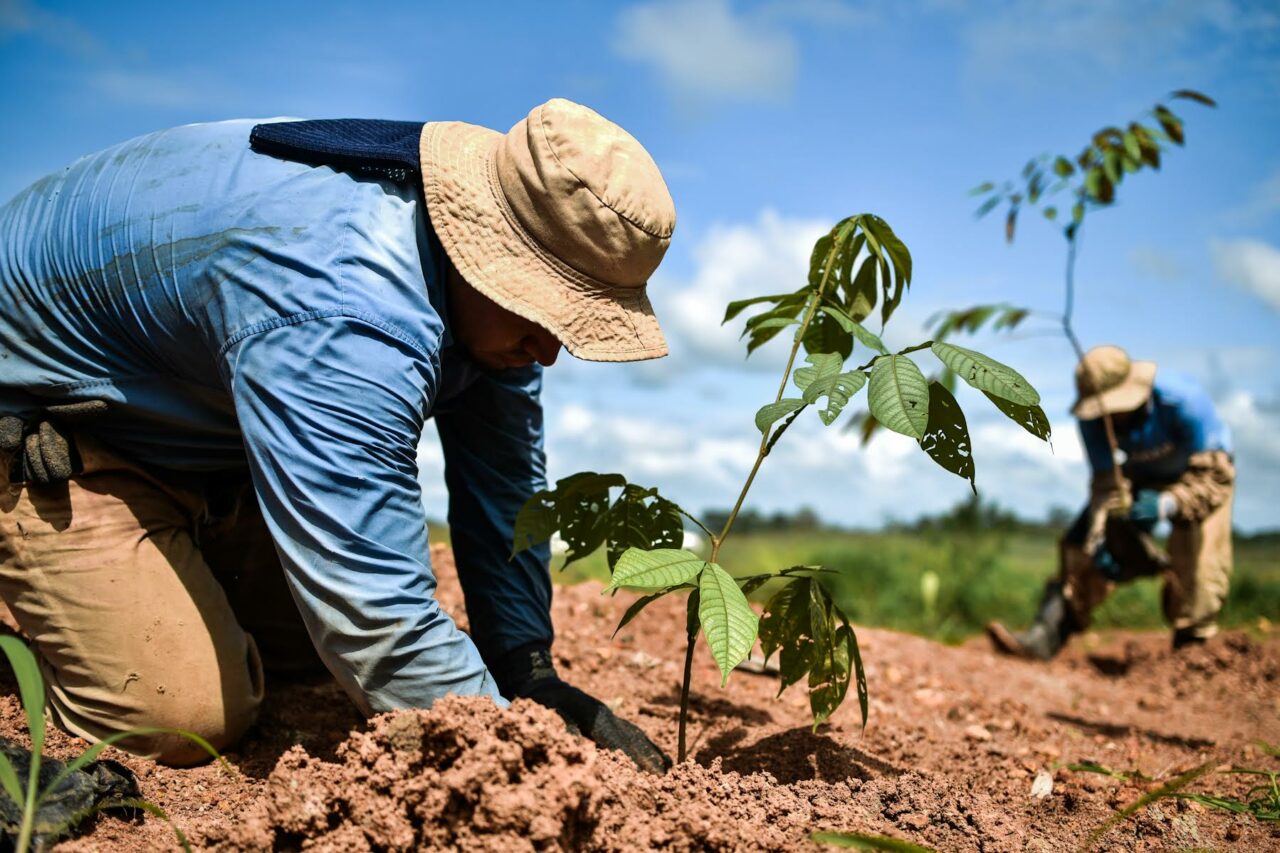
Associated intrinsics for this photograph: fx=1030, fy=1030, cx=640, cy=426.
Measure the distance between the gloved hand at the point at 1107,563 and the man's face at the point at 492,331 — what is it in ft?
15.8

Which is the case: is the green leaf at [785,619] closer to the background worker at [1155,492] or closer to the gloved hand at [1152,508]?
the background worker at [1155,492]

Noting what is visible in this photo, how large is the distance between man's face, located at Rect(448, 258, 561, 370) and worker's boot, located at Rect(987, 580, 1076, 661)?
15.6 ft

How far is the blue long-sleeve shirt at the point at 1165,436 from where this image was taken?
5699 millimetres

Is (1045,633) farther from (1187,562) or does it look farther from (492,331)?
(492,331)

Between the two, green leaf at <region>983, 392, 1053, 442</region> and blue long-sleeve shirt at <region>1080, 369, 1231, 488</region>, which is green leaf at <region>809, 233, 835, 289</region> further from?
blue long-sleeve shirt at <region>1080, 369, 1231, 488</region>

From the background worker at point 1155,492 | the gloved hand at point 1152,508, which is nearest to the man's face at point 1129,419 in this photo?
the background worker at point 1155,492

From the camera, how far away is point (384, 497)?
1735mm

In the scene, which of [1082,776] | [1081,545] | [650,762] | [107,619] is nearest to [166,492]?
[107,619]

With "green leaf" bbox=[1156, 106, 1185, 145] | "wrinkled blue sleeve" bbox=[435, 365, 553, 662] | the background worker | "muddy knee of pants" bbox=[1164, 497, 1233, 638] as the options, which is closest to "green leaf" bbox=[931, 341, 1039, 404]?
"wrinkled blue sleeve" bbox=[435, 365, 553, 662]

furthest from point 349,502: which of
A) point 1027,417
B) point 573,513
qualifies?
point 1027,417

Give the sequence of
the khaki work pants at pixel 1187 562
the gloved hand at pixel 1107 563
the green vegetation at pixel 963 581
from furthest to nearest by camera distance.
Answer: the green vegetation at pixel 963 581, the gloved hand at pixel 1107 563, the khaki work pants at pixel 1187 562

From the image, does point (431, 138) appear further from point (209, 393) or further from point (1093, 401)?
point (1093, 401)

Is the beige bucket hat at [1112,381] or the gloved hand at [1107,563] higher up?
the beige bucket hat at [1112,381]

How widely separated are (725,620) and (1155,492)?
508 cm
